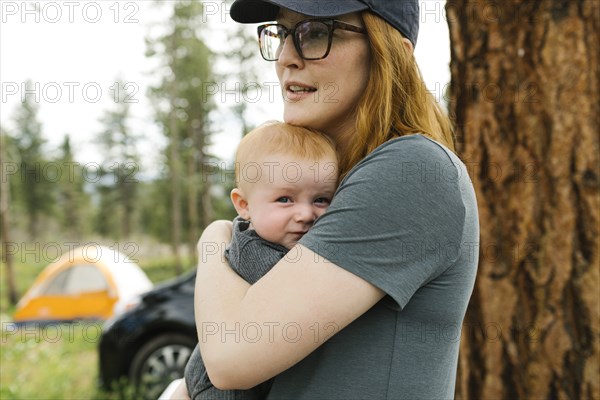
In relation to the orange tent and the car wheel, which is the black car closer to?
the car wheel

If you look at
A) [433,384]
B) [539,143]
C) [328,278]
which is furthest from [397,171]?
[539,143]

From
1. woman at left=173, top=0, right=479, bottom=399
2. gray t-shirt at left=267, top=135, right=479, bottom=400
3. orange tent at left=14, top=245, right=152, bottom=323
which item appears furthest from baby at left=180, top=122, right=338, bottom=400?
orange tent at left=14, top=245, right=152, bottom=323

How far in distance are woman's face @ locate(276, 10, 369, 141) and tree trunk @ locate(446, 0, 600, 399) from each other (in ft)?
3.96

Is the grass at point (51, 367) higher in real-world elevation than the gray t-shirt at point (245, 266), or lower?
lower

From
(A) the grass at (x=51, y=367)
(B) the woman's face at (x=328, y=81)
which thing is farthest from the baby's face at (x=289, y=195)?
(A) the grass at (x=51, y=367)

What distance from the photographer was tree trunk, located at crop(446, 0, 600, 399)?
244 cm

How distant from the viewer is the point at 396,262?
121cm

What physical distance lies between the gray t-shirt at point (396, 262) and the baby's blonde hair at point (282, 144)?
0.26 meters

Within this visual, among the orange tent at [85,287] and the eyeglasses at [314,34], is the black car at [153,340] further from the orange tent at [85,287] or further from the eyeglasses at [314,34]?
the orange tent at [85,287]

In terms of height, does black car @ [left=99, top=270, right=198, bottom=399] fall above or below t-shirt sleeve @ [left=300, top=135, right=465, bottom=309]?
below

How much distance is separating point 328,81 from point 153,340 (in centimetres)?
446

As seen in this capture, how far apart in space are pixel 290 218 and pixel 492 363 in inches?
62.3

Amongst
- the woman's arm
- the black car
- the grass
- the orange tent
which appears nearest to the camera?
the woman's arm

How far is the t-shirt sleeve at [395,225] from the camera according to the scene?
47.0 inches
